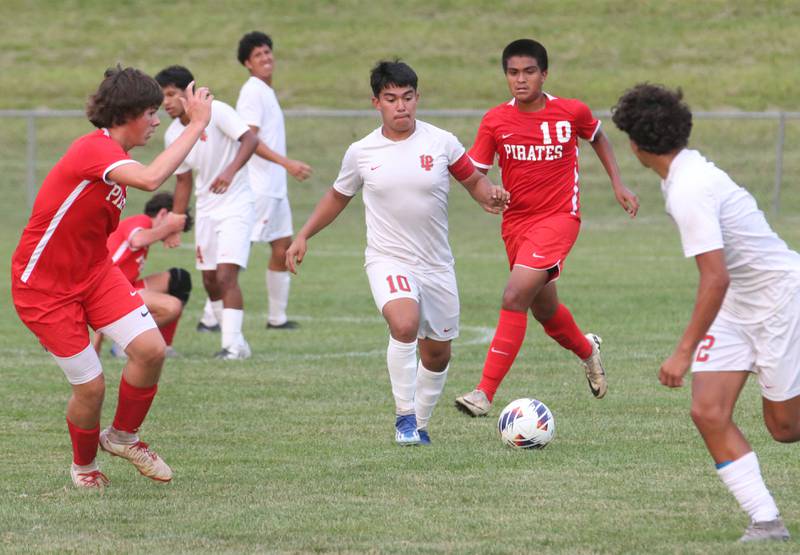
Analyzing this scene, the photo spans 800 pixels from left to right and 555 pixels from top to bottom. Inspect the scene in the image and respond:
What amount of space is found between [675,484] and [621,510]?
0.63m

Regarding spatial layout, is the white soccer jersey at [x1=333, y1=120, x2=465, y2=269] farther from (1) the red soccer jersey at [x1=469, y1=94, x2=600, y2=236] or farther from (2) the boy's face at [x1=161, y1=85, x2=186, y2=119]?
(2) the boy's face at [x1=161, y1=85, x2=186, y2=119]

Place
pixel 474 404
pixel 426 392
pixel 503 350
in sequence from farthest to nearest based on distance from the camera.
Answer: pixel 503 350
pixel 474 404
pixel 426 392

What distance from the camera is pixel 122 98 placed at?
679 cm

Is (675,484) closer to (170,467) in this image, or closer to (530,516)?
(530,516)

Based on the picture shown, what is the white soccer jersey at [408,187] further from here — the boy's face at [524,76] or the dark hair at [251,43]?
the dark hair at [251,43]

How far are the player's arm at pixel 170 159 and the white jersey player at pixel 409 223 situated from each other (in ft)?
4.98

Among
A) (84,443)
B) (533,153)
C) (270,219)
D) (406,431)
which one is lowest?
(270,219)

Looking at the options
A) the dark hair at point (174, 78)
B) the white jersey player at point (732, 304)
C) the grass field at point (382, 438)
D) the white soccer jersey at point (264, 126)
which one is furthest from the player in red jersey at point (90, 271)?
the white soccer jersey at point (264, 126)

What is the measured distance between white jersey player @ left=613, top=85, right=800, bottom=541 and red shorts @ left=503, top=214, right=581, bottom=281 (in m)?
3.23

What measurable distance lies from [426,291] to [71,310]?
204 cm

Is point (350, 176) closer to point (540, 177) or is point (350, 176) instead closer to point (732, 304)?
point (540, 177)

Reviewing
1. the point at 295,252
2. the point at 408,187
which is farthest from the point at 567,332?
the point at 295,252

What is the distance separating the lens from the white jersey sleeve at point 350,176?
817 centimetres

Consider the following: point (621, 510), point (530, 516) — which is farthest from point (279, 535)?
point (621, 510)
